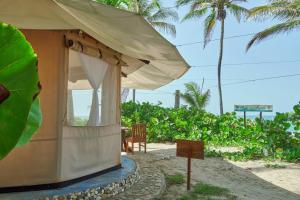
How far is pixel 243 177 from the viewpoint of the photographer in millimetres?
8219

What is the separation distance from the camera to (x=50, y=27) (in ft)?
14.6

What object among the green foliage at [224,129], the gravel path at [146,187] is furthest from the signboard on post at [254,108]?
the gravel path at [146,187]

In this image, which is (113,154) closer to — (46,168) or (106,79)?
(106,79)

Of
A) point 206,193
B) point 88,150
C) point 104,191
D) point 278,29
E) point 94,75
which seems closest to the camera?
point 104,191

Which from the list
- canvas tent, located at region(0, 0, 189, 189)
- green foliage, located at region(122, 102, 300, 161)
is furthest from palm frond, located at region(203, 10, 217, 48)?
canvas tent, located at region(0, 0, 189, 189)

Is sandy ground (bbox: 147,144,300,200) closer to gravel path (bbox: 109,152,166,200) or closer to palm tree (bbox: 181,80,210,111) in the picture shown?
gravel path (bbox: 109,152,166,200)

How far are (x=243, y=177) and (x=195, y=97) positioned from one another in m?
14.6

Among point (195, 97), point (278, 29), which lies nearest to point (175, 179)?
point (278, 29)

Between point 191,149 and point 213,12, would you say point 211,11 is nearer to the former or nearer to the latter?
point 213,12

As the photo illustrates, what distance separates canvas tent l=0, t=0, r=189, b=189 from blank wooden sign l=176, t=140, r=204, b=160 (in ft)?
4.06

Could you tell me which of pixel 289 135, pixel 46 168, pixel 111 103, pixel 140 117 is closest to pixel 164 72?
pixel 111 103

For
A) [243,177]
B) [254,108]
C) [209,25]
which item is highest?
[209,25]

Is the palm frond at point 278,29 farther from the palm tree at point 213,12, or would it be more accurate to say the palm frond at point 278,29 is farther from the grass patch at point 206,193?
the grass patch at point 206,193

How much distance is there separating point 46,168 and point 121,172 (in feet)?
5.28
